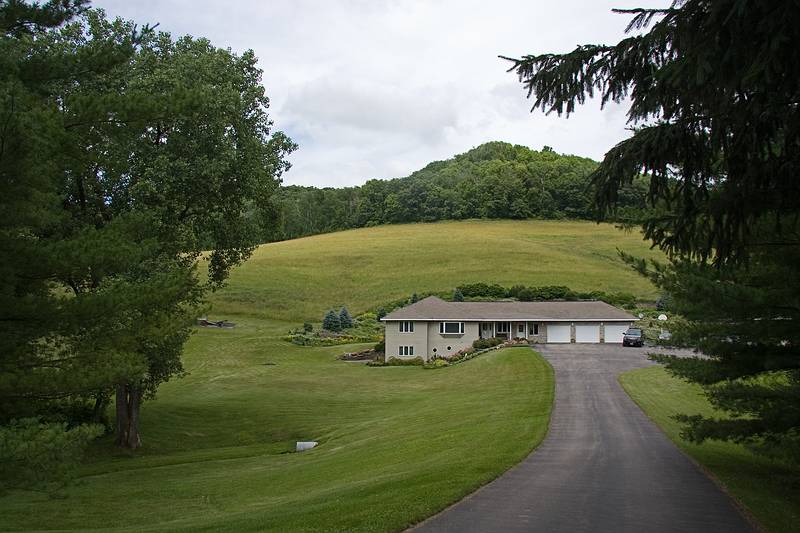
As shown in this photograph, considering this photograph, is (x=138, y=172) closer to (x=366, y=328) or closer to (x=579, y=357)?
(x=579, y=357)

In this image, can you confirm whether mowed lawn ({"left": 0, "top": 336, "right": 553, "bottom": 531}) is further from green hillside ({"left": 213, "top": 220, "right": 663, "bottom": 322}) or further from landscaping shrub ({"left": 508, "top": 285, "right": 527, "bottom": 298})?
green hillside ({"left": 213, "top": 220, "right": 663, "bottom": 322})

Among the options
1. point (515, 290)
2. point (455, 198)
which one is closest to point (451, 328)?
point (515, 290)

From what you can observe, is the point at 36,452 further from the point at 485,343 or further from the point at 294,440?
the point at 485,343

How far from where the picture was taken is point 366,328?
64.6m

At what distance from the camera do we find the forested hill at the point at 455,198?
12712 centimetres

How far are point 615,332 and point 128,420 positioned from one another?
1578 inches

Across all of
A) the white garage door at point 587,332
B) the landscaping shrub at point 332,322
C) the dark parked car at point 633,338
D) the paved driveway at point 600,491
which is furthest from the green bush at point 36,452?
the landscaping shrub at point 332,322

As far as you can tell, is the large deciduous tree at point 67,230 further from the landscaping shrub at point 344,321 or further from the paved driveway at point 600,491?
the landscaping shrub at point 344,321

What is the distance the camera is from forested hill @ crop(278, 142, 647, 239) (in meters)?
127

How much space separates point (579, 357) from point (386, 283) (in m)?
42.6

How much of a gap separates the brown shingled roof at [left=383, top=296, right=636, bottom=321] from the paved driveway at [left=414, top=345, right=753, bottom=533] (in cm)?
3199

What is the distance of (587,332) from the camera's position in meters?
55.7

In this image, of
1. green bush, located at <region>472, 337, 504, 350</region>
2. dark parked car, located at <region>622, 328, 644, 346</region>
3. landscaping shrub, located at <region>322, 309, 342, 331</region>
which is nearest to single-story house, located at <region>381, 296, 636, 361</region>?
green bush, located at <region>472, 337, 504, 350</region>

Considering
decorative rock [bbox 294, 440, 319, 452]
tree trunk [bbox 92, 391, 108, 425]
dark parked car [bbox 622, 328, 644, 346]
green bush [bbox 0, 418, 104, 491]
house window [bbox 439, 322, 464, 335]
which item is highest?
green bush [bbox 0, 418, 104, 491]
